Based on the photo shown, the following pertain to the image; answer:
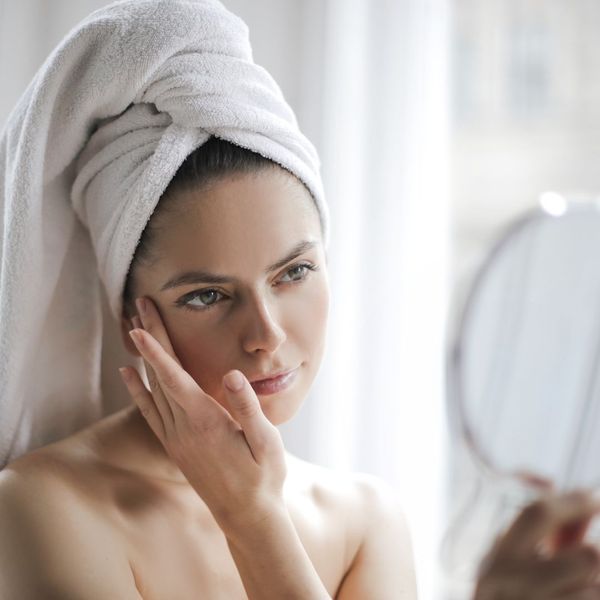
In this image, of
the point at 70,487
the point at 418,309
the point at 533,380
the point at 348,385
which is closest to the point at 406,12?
the point at 418,309

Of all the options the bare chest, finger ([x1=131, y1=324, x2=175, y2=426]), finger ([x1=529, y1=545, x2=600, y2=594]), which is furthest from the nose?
finger ([x1=529, y1=545, x2=600, y2=594])

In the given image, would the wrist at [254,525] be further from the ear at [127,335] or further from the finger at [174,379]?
the ear at [127,335]

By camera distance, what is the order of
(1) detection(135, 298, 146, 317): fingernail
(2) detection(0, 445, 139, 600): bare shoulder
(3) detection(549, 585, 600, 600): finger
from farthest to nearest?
(1) detection(135, 298, 146, 317): fingernail
(2) detection(0, 445, 139, 600): bare shoulder
(3) detection(549, 585, 600, 600): finger

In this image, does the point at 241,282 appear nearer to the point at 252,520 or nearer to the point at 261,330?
the point at 261,330

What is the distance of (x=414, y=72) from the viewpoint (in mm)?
1508

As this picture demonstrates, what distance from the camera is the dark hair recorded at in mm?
953

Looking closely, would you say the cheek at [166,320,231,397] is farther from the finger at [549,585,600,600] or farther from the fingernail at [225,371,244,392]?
the finger at [549,585,600,600]

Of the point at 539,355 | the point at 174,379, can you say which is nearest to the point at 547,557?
the point at 539,355

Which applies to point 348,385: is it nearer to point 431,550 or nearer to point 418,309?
point 418,309

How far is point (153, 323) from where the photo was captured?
98 centimetres

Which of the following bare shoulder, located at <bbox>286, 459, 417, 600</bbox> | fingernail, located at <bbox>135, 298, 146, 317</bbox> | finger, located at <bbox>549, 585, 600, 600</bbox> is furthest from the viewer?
bare shoulder, located at <bbox>286, 459, 417, 600</bbox>

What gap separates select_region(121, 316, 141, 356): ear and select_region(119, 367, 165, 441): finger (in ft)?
0.33

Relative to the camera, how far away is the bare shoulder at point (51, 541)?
88 cm

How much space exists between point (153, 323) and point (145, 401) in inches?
3.6
